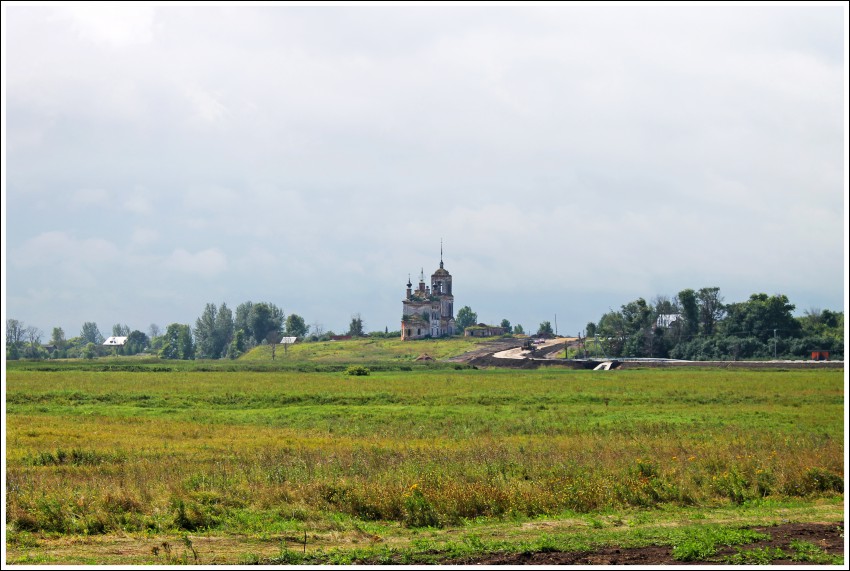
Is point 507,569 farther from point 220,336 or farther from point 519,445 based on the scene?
point 220,336

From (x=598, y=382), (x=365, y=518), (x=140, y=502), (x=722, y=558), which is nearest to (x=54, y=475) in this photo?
(x=140, y=502)

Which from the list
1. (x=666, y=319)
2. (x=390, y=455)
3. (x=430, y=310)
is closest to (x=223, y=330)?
(x=430, y=310)

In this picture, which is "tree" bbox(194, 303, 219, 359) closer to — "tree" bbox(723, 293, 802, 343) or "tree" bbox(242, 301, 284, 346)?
"tree" bbox(242, 301, 284, 346)

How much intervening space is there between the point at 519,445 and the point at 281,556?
13.6 m

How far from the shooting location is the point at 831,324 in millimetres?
126625

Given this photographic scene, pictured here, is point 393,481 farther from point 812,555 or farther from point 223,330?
point 223,330

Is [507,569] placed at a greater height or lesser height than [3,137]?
lesser

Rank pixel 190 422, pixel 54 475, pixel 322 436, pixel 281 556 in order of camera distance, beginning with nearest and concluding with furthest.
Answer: pixel 281 556 < pixel 54 475 < pixel 322 436 < pixel 190 422

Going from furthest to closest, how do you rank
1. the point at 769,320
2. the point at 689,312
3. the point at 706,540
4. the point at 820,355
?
1. the point at 689,312
2. the point at 769,320
3. the point at 820,355
4. the point at 706,540

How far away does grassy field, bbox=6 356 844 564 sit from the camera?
14547mm

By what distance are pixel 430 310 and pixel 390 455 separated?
479ft

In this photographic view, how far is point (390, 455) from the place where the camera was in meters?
23.5

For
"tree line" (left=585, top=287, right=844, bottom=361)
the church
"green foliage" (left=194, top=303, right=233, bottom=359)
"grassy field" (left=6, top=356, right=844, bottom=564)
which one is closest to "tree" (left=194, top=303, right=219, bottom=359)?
"green foliage" (left=194, top=303, right=233, bottom=359)

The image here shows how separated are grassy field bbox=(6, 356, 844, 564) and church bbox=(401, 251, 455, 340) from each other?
123696mm
